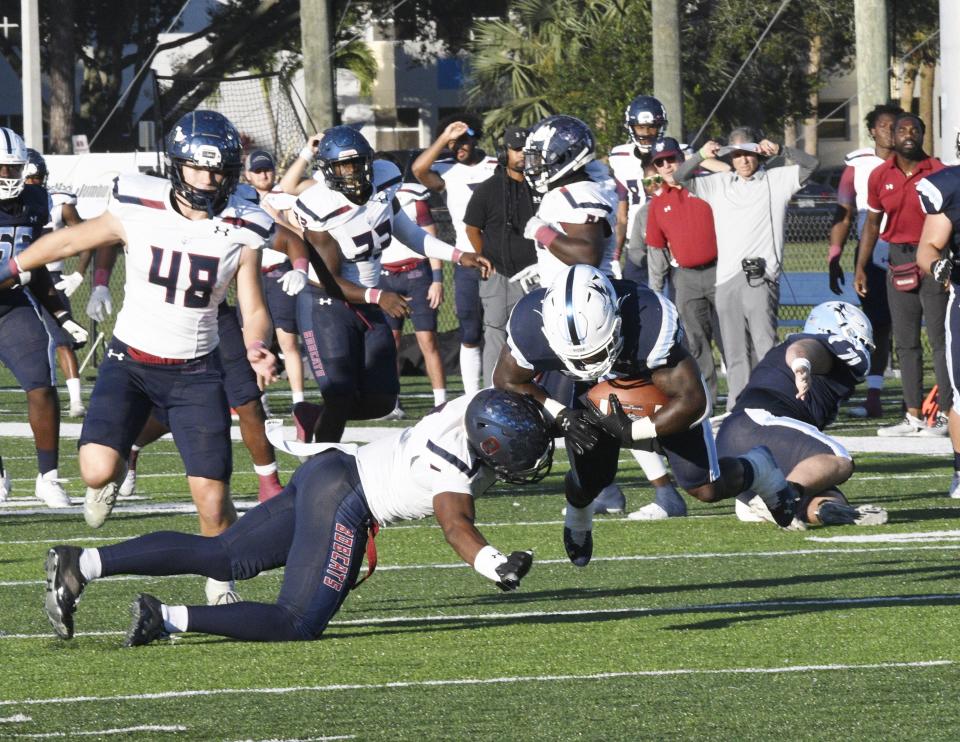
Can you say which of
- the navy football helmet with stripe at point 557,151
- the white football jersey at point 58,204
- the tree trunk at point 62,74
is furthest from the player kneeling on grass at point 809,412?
the tree trunk at point 62,74

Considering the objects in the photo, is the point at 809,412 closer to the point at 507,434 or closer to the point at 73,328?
the point at 73,328

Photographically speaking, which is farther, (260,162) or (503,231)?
(260,162)

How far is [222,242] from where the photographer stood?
639 centimetres

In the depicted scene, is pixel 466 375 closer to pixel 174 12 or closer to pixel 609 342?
pixel 609 342

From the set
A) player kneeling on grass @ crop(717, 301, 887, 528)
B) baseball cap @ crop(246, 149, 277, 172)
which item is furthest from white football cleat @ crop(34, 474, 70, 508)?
baseball cap @ crop(246, 149, 277, 172)

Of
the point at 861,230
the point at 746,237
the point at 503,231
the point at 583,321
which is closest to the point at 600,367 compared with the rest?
the point at 583,321

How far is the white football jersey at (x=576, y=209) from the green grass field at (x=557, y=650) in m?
1.16

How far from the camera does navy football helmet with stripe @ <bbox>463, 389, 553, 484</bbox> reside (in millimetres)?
5164

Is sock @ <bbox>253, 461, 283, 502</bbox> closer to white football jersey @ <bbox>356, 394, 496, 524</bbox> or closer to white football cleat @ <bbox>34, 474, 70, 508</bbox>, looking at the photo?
white football cleat @ <bbox>34, 474, 70, 508</bbox>

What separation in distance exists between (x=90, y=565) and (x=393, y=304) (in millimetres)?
3023

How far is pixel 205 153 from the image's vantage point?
6.21 metres

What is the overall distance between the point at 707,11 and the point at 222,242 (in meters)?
30.7

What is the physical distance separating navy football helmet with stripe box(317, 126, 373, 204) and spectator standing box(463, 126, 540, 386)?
0.98m

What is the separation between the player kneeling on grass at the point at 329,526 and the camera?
522 centimetres
